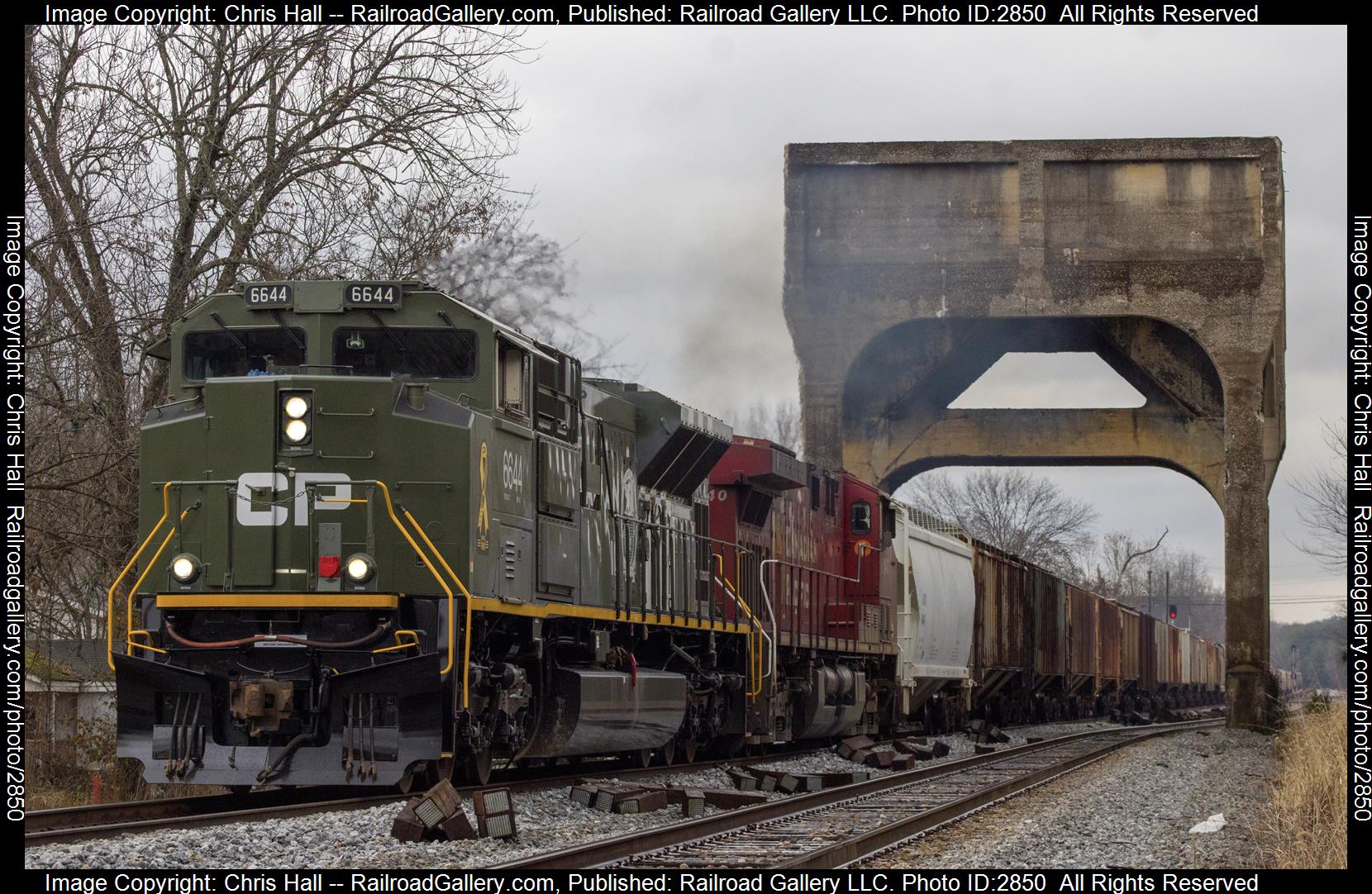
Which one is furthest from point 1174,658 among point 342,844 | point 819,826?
point 342,844

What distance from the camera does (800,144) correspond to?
28.4 meters

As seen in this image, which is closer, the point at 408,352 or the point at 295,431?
the point at 295,431

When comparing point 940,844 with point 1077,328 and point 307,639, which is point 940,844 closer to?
point 307,639

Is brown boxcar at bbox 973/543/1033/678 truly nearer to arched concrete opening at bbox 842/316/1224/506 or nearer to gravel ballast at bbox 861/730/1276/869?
arched concrete opening at bbox 842/316/1224/506

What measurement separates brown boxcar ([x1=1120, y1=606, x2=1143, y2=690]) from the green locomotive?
109 ft

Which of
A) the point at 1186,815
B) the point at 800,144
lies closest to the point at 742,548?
the point at 1186,815

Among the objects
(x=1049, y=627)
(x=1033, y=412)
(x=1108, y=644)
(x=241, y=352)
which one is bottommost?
(x=1108, y=644)

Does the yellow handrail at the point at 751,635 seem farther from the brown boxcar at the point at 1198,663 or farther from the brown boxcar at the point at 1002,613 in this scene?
the brown boxcar at the point at 1198,663

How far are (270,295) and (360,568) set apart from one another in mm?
2129

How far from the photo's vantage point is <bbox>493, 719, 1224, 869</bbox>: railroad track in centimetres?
892

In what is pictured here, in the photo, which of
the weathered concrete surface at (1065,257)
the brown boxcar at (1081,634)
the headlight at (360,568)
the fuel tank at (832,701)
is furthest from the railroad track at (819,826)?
the brown boxcar at (1081,634)

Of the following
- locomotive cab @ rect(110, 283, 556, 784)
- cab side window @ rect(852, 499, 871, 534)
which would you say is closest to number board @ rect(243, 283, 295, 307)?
locomotive cab @ rect(110, 283, 556, 784)

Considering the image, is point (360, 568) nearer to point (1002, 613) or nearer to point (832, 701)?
point (832, 701)

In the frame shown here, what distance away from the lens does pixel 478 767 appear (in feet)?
39.4
